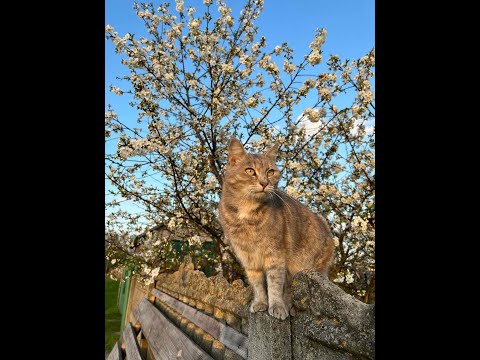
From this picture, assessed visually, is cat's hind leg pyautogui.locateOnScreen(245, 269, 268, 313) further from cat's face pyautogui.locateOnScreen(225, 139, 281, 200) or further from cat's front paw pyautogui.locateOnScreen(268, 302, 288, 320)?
cat's face pyautogui.locateOnScreen(225, 139, 281, 200)

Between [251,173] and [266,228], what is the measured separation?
0.51 m

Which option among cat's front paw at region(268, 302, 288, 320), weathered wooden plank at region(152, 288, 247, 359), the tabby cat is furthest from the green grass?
cat's front paw at region(268, 302, 288, 320)

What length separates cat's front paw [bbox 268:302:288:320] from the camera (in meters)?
1.83

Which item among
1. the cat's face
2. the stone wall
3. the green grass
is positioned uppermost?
the cat's face

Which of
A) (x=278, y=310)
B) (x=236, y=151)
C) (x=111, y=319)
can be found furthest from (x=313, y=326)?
(x=111, y=319)

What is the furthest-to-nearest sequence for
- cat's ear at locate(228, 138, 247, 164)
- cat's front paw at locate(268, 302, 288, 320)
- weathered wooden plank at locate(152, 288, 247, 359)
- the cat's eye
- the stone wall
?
1. cat's ear at locate(228, 138, 247, 164)
2. the cat's eye
3. weathered wooden plank at locate(152, 288, 247, 359)
4. cat's front paw at locate(268, 302, 288, 320)
5. the stone wall

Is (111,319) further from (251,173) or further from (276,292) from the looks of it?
(276,292)

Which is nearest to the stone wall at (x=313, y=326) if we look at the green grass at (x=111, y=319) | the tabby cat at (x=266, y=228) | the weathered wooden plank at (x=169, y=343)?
the tabby cat at (x=266, y=228)

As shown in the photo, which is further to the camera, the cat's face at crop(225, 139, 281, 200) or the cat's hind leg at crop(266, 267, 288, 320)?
the cat's face at crop(225, 139, 281, 200)

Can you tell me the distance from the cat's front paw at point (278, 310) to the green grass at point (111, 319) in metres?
11.5

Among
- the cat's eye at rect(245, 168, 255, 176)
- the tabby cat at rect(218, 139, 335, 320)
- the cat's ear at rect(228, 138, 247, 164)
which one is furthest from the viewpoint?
the cat's ear at rect(228, 138, 247, 164)

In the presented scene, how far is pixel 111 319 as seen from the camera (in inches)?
693
